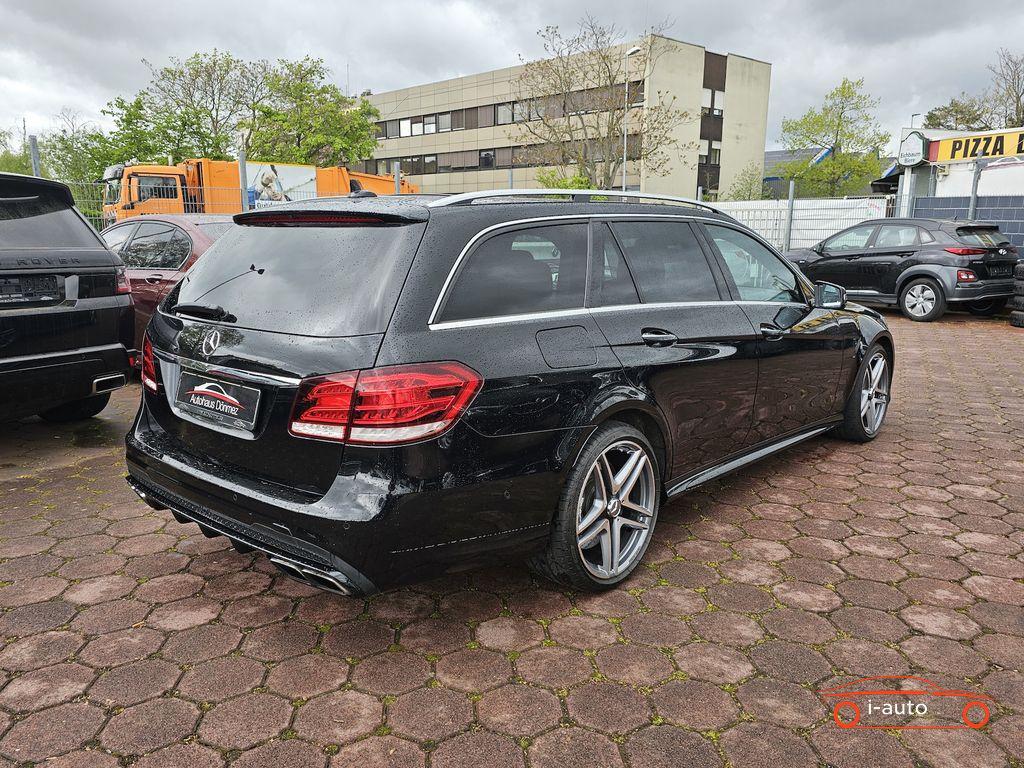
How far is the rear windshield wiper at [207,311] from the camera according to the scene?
9.08ft

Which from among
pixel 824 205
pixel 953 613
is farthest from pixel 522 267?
pixel 824 205

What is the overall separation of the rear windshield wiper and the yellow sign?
66.5ft

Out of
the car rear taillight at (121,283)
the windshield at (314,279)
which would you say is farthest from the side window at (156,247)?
the windshield at (314,279)

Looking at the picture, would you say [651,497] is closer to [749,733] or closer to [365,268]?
[749,733]

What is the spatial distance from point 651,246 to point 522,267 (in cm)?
88

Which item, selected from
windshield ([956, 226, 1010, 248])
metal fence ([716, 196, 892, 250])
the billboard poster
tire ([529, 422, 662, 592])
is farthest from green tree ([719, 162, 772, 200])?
tire ([529, 422, 662, 592])

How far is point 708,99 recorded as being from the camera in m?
50.6

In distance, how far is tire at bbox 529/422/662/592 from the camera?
2.86 metres

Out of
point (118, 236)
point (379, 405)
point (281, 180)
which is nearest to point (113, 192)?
point (281, 180)

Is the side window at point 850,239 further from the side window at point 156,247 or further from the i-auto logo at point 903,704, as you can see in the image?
the i-auto logo at point 903,704

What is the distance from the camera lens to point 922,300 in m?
12.1

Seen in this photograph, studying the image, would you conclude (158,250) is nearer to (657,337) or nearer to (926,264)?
(657,337)

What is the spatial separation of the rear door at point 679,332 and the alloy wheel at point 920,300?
9.91m

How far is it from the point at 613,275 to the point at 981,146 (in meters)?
20.4
